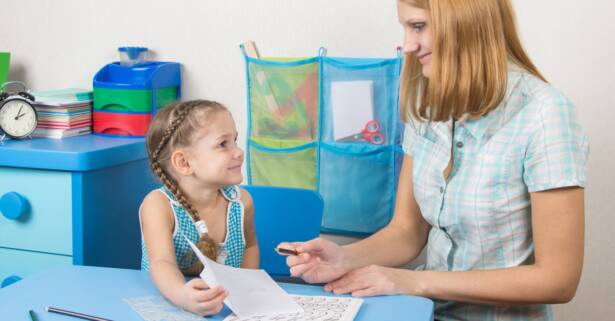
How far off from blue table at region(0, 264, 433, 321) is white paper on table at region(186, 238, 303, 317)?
32 millimetres

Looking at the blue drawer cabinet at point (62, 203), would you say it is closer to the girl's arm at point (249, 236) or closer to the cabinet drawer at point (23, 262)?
the cabinet drawer at point (23, 262)

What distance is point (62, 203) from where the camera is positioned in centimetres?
181

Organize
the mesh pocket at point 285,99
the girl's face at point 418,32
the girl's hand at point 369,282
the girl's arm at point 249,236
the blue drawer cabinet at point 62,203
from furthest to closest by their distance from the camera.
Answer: the mesh pocket at point 285,99 → the blue drawer cabinet at point 62,203 → the girl's arm at point 249,236 → the girl's face at point 418,32 → the girl's hand at point 369,282

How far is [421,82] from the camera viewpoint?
57.3 inches

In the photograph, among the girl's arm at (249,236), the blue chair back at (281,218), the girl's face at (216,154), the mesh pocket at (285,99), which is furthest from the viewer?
the mesh pocket at (285,99)

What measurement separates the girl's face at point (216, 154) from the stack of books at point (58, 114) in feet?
2.31

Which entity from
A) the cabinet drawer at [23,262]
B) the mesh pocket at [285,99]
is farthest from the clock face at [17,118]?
the mesh pocket at [285,99]

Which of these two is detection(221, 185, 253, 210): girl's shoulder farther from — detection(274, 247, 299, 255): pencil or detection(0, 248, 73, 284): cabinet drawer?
detection(0, 248, 73, 284): cabinet drawer

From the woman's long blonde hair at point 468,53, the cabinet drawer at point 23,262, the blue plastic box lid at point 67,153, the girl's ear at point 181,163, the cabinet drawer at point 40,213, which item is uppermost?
the woman's long blonde hair at point 468,53

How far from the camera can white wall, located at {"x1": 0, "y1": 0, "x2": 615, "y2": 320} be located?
1.73 meters

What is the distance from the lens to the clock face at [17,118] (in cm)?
195

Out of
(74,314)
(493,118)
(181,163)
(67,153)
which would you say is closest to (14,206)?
(67,153)

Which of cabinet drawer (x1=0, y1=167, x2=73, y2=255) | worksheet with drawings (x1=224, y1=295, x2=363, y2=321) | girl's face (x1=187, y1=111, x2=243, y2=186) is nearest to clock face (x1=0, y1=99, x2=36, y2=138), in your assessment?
cabinet drawer (x1=0, y1=167, x2=73, y2=255)

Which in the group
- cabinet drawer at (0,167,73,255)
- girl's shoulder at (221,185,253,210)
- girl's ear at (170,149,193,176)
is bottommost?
cabinet drawer at (0,167,73,255)
